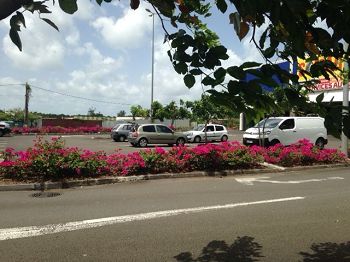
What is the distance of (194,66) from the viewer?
11.1 feet

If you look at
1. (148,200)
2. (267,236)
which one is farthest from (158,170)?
(267,236)

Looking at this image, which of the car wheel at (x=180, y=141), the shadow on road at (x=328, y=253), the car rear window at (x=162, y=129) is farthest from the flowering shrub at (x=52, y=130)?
the shadow on road at (x=328, y=253)

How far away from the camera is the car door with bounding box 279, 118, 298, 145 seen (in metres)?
23.1

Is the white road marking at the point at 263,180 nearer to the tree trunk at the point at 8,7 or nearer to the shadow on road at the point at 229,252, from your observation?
A: the shadow on road at the point at 229,252

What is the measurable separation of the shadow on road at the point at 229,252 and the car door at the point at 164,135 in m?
22.5

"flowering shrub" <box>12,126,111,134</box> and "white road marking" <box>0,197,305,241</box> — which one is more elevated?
"flowering shrub" <box>12,126,111,134</box>

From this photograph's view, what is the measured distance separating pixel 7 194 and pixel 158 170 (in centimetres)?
435

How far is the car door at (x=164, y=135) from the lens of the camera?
93.1 feet

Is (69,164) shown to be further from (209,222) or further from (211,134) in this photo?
(211,134)

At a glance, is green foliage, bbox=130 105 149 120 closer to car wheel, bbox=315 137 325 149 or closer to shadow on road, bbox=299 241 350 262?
car wheel, bbox=315 137 325 149

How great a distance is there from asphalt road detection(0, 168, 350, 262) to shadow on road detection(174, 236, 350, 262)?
1 centimetres

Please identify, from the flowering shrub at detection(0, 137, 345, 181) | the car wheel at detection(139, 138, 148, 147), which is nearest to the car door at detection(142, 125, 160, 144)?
the car wheel at detection(139, 138, 148, 147)

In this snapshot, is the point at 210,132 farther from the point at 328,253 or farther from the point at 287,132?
the point at 328,253

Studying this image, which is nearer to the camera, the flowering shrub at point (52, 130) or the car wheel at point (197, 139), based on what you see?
the car wheel at point (197, 139)
